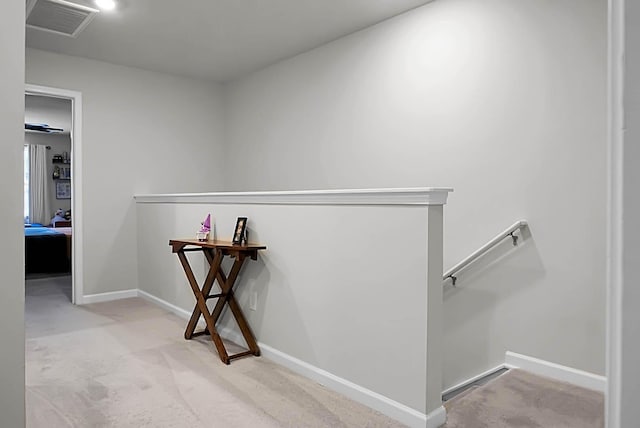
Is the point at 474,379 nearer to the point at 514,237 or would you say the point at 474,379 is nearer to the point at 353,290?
the point at 514,237

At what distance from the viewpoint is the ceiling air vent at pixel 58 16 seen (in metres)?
3.09

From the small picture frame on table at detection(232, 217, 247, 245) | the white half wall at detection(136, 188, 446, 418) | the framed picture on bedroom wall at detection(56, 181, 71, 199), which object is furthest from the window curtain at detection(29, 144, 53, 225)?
the small picture frame on table at detection(232, 217, 247, 245)

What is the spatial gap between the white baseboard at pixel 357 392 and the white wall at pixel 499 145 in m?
0.97

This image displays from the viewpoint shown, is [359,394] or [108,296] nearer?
[359,394]

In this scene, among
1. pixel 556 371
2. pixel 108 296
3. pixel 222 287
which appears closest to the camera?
pixel 556 371

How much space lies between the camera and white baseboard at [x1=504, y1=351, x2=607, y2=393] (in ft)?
7.80

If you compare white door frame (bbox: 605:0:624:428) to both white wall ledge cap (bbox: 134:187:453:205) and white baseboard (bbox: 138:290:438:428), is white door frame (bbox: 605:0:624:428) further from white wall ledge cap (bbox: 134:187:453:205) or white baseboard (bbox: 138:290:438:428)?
white baseboard (bbox: 138:290:438:428)

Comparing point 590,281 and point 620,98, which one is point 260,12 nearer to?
point 590,281

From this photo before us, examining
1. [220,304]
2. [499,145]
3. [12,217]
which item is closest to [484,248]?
[499,145]

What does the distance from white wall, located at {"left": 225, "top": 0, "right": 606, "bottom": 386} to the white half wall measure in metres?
0.94

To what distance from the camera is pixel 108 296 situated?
4516mm

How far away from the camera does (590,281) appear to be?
2.39 metres

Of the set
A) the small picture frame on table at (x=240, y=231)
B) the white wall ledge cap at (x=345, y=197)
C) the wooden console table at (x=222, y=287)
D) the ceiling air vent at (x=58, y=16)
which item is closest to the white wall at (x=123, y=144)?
the ceiling air vent at (x=58, y=16)

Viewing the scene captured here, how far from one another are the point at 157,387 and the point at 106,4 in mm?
2635
